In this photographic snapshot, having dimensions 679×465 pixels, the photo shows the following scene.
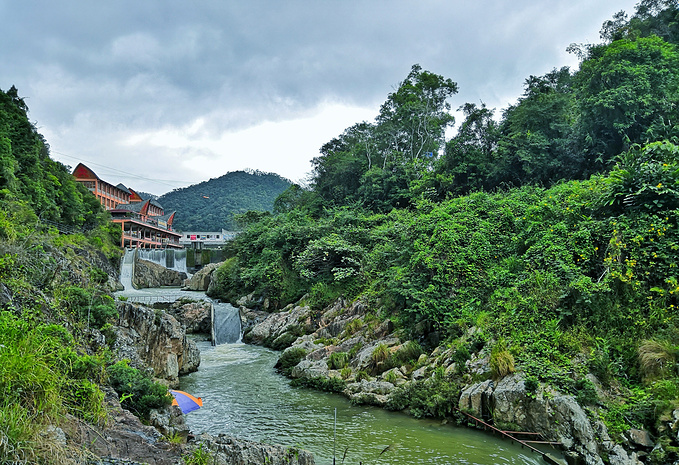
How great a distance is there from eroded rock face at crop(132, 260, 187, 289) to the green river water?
22.0 m

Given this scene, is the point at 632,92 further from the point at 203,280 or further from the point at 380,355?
the point at 203,280

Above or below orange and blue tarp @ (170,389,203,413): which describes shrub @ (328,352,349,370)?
above

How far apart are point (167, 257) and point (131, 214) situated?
13.9 meters

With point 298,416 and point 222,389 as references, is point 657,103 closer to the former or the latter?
point 298,416

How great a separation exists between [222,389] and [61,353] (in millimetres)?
7751

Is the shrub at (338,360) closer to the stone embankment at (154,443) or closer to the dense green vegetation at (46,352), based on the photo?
the stone embankment at (154,443)

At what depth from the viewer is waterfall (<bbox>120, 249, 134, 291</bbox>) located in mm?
30516

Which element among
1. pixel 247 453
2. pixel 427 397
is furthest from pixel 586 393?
pixel 247 453

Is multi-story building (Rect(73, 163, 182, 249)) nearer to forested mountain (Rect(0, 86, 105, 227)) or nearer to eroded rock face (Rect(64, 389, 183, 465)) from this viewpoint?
forested mountain (Rect(0, 86, 105, 227))

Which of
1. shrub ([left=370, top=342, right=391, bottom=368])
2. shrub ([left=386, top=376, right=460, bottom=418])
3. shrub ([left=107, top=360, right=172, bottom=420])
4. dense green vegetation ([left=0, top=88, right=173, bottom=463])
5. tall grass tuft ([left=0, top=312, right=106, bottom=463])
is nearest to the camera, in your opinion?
tall grass tuft ([left=0, top=312, right=106, bottom=463])

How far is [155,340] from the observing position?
479 inches

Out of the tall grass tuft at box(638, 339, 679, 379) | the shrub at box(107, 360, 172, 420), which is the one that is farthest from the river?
the tall grass tuft at box(638, 339, 679, 379)

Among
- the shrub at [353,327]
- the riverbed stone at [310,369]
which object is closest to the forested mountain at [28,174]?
the riverbed stone at [310,369]

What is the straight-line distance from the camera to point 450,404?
9156mm
